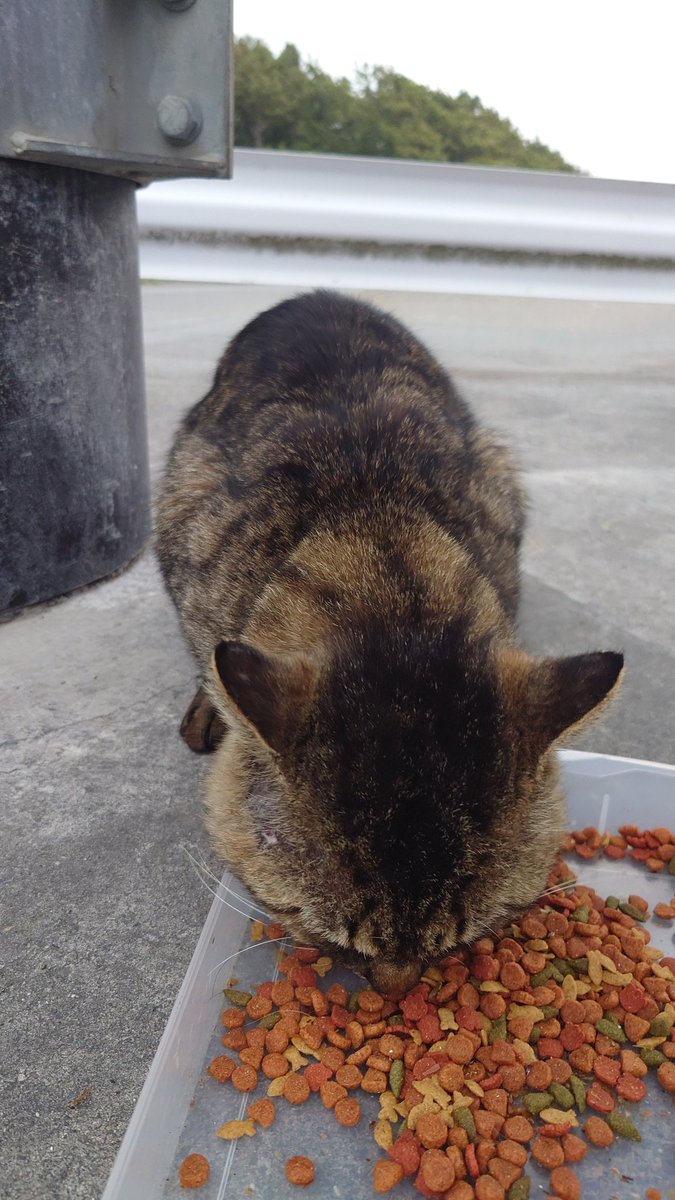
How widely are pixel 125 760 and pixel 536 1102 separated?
1.32 m

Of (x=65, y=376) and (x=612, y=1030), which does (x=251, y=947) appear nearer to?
(x=612, y=1030)

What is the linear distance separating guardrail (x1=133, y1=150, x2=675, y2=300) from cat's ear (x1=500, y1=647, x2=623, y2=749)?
15.2 ft

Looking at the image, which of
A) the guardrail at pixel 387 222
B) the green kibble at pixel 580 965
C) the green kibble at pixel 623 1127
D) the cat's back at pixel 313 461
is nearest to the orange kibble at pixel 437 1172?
the green kibble at pixel 623 1127

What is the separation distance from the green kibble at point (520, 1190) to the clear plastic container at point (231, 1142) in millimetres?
73

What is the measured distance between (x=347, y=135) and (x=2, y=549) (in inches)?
963

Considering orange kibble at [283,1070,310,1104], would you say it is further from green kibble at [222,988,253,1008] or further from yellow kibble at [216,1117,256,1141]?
green kibble at [222,988,253,1008]

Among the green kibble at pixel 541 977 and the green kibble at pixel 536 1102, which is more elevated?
the green kibble at pixel 541 977

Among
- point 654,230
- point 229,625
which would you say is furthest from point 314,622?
point 654,230

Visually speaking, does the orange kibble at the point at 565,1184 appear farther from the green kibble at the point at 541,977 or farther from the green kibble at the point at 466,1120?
the green kibble at the point at 541,977

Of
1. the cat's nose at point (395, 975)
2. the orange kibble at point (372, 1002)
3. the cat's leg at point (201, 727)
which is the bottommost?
the orange kibble at point (372, 1002)

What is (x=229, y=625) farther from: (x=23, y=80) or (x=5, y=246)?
(x=23, y=80)

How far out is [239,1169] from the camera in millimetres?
1523

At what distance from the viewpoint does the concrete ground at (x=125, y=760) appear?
1.60 meters

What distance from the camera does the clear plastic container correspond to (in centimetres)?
148
